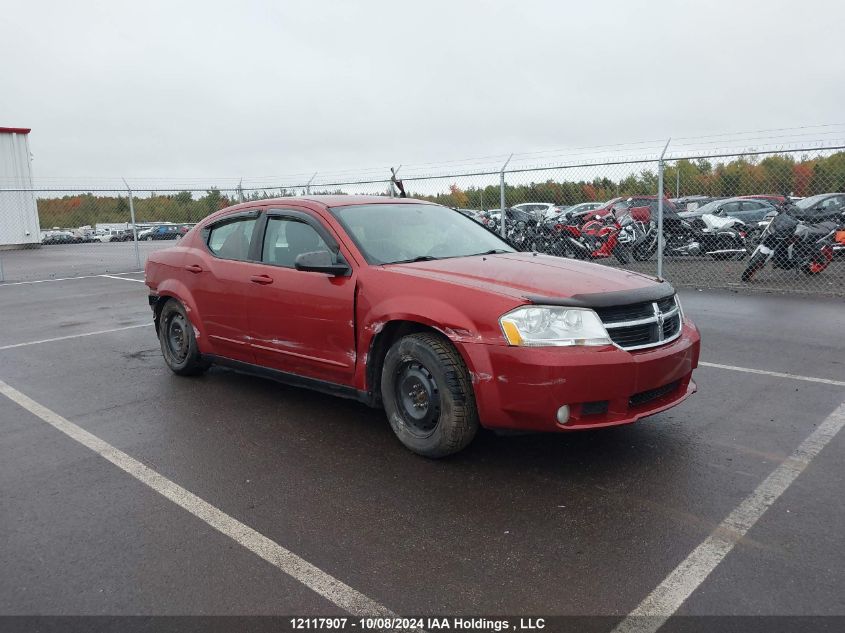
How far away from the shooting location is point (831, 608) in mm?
2641

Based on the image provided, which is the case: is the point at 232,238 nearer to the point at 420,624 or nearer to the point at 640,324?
the point at 640,324

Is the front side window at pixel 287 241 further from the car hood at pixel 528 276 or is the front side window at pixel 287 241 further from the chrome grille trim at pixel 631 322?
the chrome grille trim at pixel 631 322

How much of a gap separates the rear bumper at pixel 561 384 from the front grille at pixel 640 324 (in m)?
0.08

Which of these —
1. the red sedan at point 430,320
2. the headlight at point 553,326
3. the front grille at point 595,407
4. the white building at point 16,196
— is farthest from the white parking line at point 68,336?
the white building at point 16,196

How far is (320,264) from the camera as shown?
454 centimetres

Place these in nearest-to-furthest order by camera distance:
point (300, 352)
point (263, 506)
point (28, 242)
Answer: point (263, 506) → point (300, 352) → point (28, 242)

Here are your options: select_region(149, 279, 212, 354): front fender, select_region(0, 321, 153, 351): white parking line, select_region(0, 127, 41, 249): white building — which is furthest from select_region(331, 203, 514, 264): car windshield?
select_region(0, 127, 41, 249): white building

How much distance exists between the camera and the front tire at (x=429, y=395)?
13.0ft

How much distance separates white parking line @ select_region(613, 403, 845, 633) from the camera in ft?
8.68

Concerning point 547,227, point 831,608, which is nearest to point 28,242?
point 547,227

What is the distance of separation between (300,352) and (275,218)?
115 cm

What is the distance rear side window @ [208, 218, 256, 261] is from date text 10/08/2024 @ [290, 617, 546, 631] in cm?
339

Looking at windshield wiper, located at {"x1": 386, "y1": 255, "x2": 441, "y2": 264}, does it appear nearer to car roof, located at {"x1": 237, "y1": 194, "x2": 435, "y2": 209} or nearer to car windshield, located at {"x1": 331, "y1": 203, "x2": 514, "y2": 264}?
car windshield, located at {"x1": 331, "y1": 203, "x2": 514, "y2": 264}

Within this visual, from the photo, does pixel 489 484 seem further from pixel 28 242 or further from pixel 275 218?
pixel 28 242
